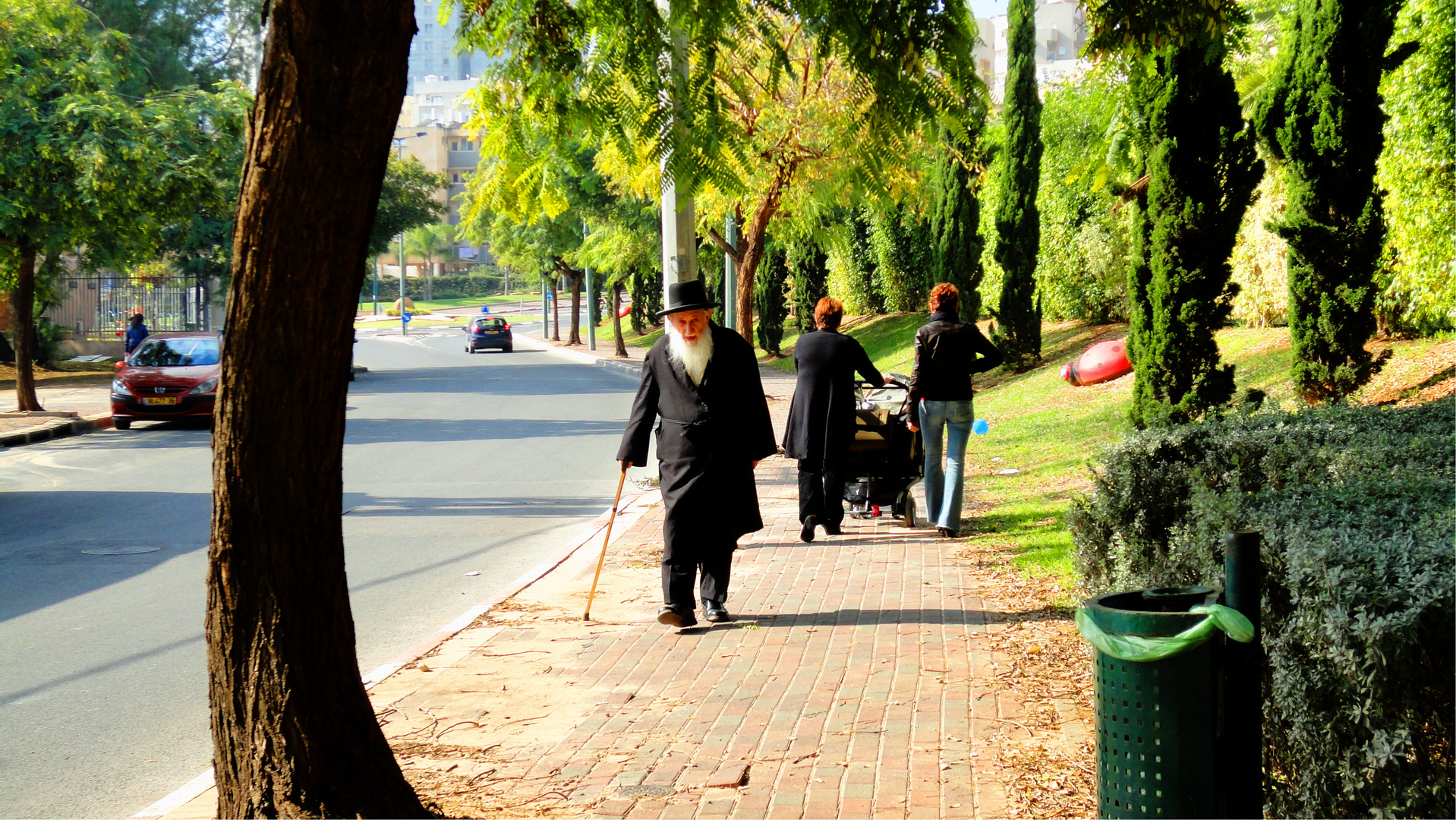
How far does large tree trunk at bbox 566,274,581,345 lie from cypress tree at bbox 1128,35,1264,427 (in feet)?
141

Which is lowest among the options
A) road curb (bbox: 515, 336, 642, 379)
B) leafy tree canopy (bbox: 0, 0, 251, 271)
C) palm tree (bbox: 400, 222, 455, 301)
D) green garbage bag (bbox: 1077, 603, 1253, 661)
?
road curb (bbox: 515, 336, 642, 379)

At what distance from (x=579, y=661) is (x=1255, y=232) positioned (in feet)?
52.8

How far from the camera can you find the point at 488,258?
6526 inches

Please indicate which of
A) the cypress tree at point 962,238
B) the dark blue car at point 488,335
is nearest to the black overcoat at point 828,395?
the cypress tree at point 962,238

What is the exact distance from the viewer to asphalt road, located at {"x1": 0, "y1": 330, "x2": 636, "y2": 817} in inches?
216

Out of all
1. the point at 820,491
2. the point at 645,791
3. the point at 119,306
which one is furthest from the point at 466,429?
the point at 119,306

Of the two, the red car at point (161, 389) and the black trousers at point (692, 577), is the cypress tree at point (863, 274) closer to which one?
the red car at point (161, 389)

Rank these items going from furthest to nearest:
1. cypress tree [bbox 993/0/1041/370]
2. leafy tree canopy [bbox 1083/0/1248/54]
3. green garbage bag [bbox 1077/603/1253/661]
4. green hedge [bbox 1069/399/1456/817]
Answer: cypress tree [bbox 993/0/1041/370], leafy tree canopy [bbox 1083/0/1248/54], green garbage bag [bbox 1077/603/1253/661], green hedge [bbox 1069/399/1456/817]

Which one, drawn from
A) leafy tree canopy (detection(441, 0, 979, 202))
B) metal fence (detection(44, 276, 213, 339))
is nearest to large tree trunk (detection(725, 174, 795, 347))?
leafy tree canopy (detection(441, 0, 979, 202))

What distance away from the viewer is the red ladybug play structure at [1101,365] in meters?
20.1

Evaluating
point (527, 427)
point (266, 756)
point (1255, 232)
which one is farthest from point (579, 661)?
point (1255, 232)

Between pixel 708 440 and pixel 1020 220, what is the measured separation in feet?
63.7

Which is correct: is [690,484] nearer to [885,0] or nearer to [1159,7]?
[885,0]

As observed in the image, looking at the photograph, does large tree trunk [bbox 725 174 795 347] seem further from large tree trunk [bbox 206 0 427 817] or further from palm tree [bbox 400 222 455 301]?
palm tree [bbox 400 222 455 301]
